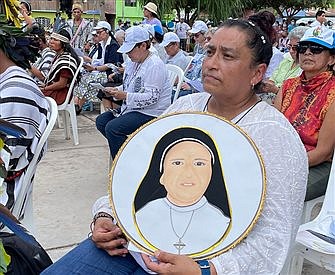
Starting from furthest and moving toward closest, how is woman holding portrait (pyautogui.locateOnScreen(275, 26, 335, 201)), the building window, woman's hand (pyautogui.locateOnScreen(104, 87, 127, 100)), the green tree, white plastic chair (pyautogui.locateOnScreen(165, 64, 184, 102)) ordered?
the building window → the green tree → white plastic chair (pyautogui.locateOnScreen(165, 64, 184, 102)) → woman's hand (pyautogui.locateOnScreen(104, 87, 127, 100)) → woman holding portrait (pyautogui.locateOnScreen(275, 26, 335, 201))

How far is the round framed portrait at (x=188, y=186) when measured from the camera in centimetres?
160

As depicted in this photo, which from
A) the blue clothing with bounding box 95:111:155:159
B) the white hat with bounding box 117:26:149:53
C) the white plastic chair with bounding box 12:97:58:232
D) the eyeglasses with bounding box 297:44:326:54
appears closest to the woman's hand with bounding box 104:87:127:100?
the blue clothing with bounding box 95:111:155:159

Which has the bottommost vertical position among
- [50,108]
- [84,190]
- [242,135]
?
[84,190]

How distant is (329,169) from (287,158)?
1299mm

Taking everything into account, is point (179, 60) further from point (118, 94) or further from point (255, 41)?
point (255, 41)

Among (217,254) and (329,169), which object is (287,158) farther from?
(329,169)

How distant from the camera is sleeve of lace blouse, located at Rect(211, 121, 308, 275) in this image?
63.4 inches

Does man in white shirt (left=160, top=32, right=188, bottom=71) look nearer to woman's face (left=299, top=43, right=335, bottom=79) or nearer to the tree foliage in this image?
woman's face (left=299, top=43, right=335, bottom=79)

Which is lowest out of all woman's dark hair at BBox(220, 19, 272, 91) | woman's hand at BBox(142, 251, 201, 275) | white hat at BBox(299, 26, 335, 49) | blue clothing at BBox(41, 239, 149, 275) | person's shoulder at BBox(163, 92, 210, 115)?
blue clothing at BBox(41, 239, 149, 275)

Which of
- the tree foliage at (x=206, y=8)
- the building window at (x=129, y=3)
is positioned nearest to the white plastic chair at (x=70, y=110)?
the tree foliage at (x=206, y=8)

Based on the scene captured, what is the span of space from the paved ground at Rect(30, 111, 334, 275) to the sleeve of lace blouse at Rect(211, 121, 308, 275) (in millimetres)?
1543

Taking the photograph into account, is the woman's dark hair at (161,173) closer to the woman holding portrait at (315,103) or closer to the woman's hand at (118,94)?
the woman holding portrait at (315,103)

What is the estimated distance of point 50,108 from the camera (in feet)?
8.38

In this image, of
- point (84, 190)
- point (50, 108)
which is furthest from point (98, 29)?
point (50, 108)
